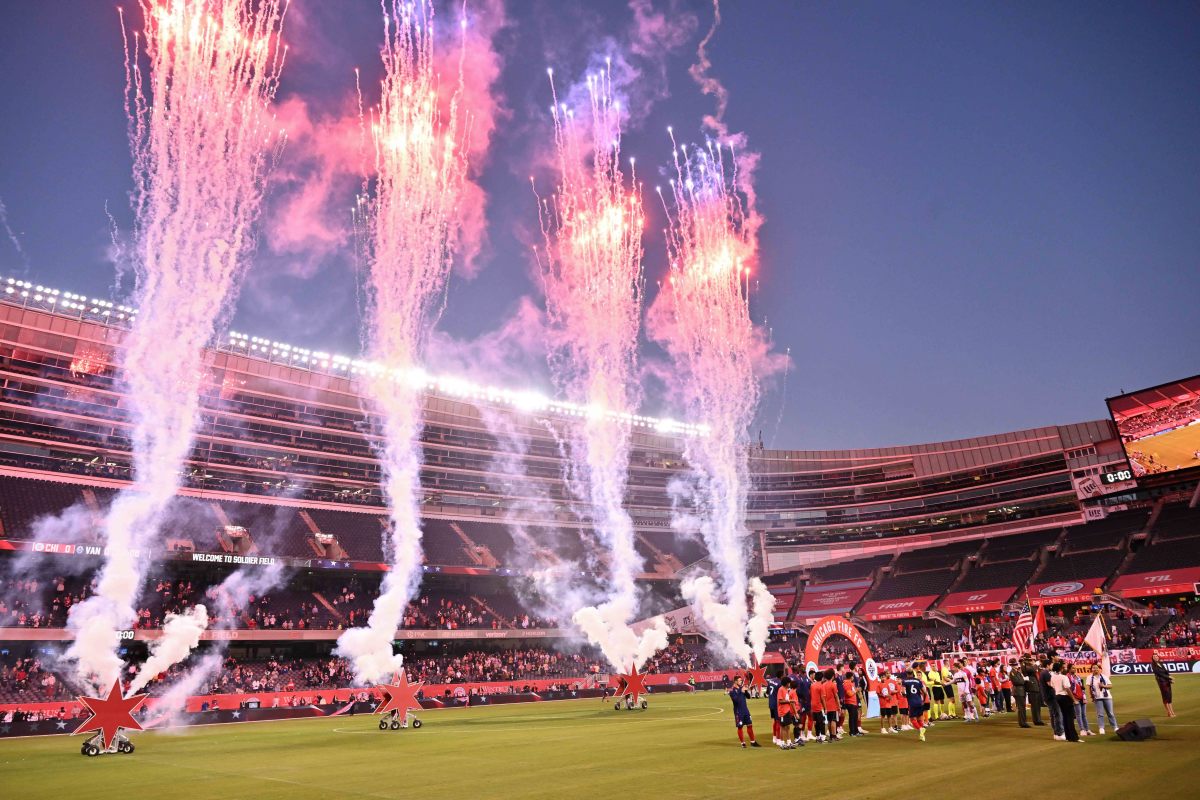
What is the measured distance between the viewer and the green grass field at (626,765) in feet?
43.4

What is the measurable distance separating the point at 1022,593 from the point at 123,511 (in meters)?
67.6

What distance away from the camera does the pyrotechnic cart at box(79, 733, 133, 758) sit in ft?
77.9

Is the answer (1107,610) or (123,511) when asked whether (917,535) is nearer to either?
(1107,610)

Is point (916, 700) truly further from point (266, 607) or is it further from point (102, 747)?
point (266, 607)

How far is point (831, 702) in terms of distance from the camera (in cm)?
2002

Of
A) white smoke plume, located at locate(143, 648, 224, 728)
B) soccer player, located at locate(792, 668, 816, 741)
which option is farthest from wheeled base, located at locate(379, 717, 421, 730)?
soccer player, located at locate(792, 668, 816, 741)

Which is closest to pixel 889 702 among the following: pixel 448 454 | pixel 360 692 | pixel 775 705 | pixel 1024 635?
pixel 775 705

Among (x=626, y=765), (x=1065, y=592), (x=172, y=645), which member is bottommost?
(x=626, y=765)

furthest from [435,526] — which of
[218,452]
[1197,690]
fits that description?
[1197,690]

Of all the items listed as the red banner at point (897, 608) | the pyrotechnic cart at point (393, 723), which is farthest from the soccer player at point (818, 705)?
the red banner at point (897, 608)

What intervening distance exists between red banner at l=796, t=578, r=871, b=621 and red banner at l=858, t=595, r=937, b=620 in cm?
207

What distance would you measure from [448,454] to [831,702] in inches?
2447

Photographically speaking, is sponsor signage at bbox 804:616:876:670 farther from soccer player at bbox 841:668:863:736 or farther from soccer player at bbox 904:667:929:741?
soccer player at bbox 904:667:929:741

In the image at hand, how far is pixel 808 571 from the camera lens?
85.4 m
